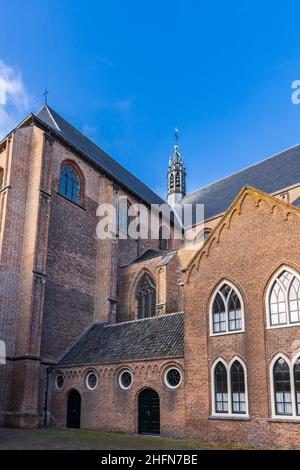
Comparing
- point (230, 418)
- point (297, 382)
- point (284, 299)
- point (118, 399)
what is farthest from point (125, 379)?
point (284, 299)

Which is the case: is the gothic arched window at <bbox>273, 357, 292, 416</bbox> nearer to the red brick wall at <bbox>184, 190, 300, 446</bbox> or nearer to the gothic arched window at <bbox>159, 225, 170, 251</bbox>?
the red brick wall at <bbox>184, 190, 300, 446</bbox>

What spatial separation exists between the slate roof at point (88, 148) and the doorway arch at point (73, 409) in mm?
14458

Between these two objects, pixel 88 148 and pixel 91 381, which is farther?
pixel 88 148

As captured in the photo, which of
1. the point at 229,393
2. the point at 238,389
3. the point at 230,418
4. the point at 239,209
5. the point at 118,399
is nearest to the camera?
the point at 230,418

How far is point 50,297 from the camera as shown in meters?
22.7

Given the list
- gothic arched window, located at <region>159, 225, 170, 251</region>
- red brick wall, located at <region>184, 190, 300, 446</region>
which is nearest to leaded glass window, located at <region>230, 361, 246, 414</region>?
red brick wall, located at <region>184, 190, 300, 446</region>

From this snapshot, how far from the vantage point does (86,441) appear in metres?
14.7

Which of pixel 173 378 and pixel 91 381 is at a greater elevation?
pixel 173 378

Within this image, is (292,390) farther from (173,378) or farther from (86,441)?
(86,441)

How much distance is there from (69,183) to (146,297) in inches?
335

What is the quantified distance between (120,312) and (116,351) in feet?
22.7
